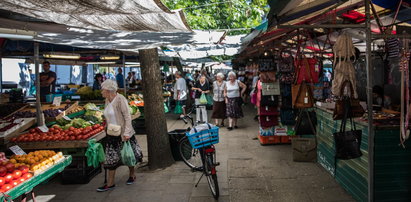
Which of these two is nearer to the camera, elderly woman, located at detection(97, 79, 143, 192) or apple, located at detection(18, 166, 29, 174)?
apple, located at detection(18, 166, 29, 174)

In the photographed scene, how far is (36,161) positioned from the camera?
15.2ft

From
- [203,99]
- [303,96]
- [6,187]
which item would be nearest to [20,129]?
[6,187]

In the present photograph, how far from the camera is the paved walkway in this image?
5414mm

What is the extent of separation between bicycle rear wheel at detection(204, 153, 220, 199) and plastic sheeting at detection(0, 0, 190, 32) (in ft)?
7.58

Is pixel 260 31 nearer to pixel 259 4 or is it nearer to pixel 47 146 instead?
pixel 47 146

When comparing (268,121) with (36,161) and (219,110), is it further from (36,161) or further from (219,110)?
(36,161)

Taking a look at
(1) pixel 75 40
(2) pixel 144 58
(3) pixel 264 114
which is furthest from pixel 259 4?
(1) pixel 75 40

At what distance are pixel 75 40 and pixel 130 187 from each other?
120 inches

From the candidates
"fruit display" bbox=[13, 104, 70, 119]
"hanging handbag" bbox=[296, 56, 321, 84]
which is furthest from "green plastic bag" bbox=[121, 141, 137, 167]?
"hanging handbag" bbox=[296, 56, 321, 84]

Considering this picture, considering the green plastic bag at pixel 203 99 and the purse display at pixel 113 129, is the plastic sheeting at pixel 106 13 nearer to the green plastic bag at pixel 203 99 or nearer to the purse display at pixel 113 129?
the purse display at pixel 113 129

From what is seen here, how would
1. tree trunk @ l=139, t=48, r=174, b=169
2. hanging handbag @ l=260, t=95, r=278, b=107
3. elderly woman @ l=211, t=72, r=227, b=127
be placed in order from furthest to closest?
elderly woman @ l=211, t=72, r=227, b=127, hanging handbag @ l=260, t=95, r=278, b=107, tree trunk @ l=139, t=48, r=174, b=169

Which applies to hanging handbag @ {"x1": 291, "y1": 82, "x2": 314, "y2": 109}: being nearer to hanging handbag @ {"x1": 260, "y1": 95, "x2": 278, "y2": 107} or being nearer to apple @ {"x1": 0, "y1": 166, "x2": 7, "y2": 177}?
hanging handbag @ {"x1": 260, "y1": 95, "x2": 278, "y2": 107}

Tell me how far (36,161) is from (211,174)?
2.72m

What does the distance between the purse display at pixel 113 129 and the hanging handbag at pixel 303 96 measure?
3.29 m
